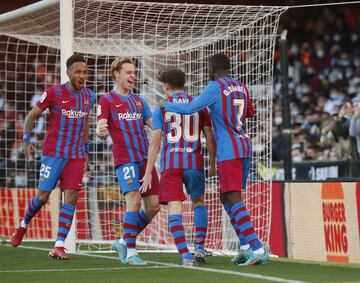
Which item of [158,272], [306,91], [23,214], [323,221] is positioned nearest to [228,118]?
[158,272]

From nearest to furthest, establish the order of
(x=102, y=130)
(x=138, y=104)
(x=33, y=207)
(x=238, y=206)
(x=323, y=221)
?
(x=238, y=206), (x=102, y=130), (x=138, y=104), (x=33, y=207), (x=323, y=221)

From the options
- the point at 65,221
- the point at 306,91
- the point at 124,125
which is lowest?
the point at 65,221

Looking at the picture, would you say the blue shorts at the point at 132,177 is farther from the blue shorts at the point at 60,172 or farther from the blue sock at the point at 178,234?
the blue shorts at the point at 60,172

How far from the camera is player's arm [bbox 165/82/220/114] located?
869cm

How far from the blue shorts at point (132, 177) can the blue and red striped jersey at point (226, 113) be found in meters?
0.84

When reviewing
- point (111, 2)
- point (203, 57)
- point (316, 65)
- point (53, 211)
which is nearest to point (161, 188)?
point (111, 2)

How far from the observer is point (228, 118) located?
8.89 metres

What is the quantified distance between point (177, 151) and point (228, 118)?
55cm

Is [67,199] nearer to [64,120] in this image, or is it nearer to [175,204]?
[64,120]

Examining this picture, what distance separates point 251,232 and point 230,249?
393 cm

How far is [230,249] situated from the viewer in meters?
12.7

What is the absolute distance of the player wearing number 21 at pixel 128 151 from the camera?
30.4ft

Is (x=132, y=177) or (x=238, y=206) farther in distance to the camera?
(x=132, y=177)

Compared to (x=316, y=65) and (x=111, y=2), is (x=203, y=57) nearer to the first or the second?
(x=111, y=2)
